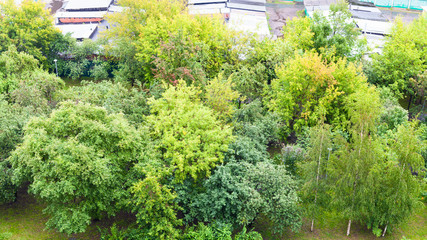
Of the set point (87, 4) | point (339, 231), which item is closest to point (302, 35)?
point (339, 231)

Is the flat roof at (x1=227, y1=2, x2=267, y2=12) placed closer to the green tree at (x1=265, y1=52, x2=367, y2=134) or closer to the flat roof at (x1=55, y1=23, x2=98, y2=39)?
the flat roof at (x1=55, y1=23, x2=98, y2=39)

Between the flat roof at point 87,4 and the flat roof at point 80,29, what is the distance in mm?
7550

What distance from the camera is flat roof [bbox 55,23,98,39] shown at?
56906 millimetres

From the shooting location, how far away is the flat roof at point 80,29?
5691cm

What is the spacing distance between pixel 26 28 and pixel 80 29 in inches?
412

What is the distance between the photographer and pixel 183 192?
83.3 feet

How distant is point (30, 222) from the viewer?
28.9 meters

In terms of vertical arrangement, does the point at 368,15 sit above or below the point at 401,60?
above

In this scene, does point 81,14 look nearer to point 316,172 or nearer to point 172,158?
point 172,158

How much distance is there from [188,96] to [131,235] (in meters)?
11.5

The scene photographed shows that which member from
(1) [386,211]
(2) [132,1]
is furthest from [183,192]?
(2) [132,1]

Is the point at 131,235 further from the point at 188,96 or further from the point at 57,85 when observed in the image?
the point at 57,85

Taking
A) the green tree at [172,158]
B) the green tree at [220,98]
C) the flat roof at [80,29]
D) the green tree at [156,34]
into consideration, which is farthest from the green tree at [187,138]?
the flat roof at [80,29]

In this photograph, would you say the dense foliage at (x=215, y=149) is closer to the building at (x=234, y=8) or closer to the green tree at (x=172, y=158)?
the green tree at (x=172, y=158)
